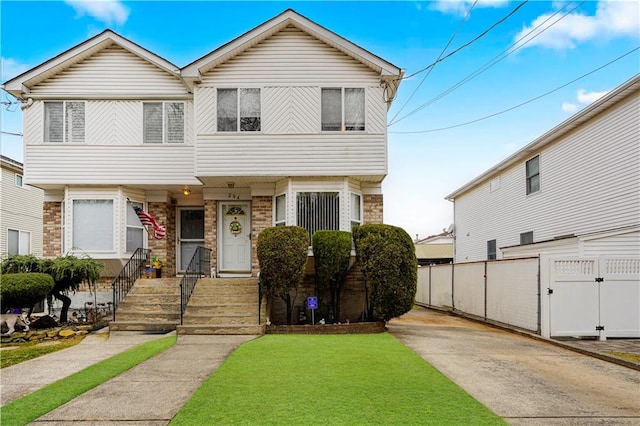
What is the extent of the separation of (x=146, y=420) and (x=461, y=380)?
4.07 m

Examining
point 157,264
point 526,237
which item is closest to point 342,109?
point 157,264

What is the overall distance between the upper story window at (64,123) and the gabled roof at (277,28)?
12.4ft

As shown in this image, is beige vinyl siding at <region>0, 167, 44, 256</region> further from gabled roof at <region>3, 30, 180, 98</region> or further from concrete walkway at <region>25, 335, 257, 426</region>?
concrete walkway at <region>25, 335, 257, 426</region>

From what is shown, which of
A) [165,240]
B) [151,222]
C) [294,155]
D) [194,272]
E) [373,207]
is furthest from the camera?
[165,240]

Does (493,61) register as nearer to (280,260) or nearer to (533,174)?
(533,174)

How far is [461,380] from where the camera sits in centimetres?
669

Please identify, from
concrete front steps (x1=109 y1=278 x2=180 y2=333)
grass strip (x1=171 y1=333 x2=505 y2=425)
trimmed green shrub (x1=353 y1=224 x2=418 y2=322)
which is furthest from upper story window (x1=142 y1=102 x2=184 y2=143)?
grass strip (x1=171 y1=333 x2=505 y2=425)

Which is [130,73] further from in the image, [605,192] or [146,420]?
[605,192]

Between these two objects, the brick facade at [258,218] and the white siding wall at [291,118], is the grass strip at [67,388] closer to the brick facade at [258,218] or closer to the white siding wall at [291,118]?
the brick facade at [258,218]

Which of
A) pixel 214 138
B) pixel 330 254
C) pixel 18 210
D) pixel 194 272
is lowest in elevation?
pixel 194 272

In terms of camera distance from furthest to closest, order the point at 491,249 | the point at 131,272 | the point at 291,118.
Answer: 1. the point at 491,249
2. the point at 131,272
3. the point at 291,118

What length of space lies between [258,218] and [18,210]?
1565 cm

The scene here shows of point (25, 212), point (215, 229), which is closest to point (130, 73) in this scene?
point (215, 229)

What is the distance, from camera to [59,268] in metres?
11.9
